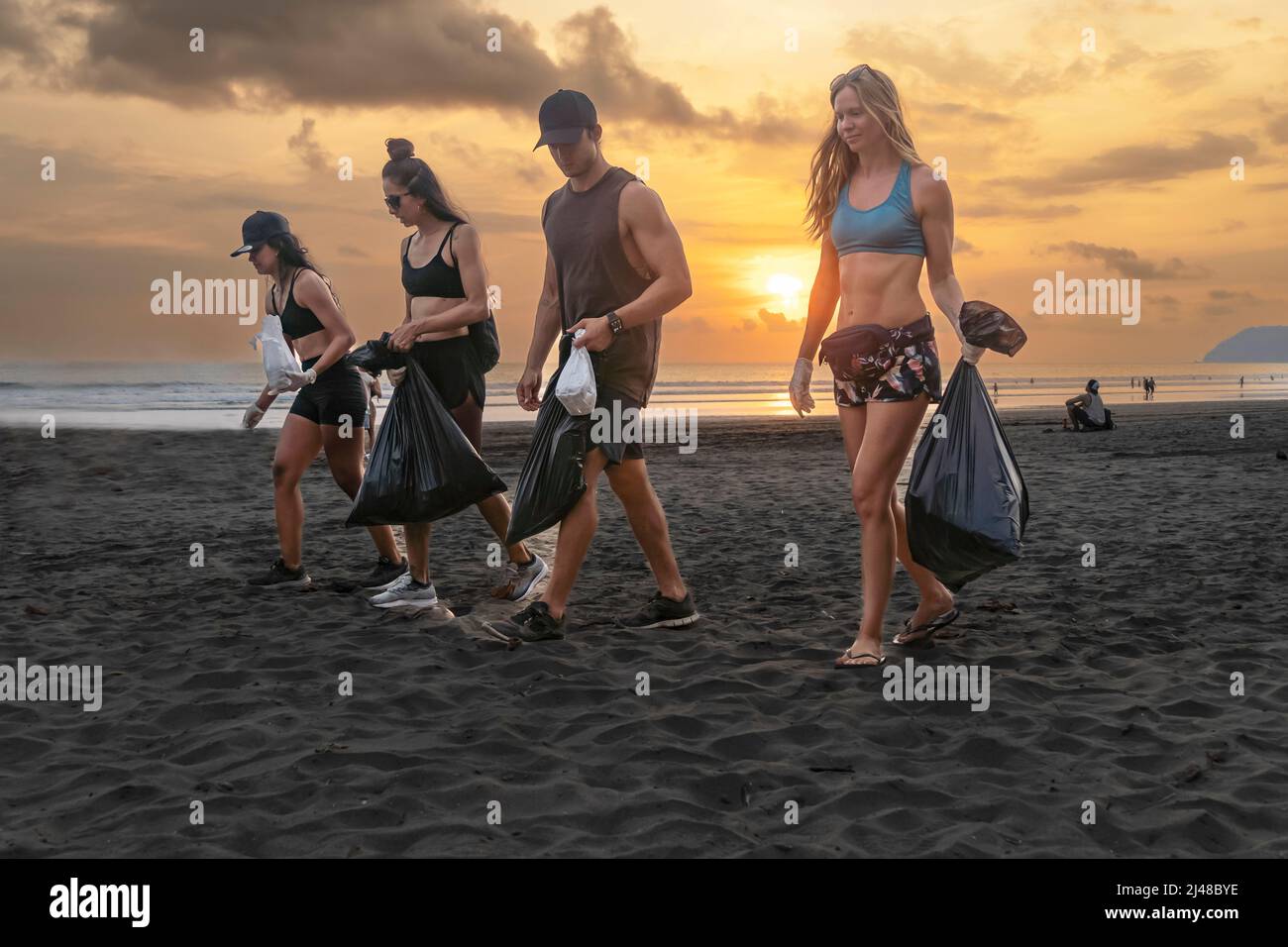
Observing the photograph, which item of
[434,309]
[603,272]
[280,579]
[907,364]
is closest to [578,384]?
[603,272]

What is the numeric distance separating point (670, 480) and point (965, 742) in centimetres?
798

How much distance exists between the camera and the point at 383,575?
5449 mm

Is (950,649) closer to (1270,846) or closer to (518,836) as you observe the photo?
(1270,846)

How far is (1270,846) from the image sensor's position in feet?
8.22

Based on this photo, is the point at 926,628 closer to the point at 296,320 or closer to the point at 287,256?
the point at 296,320

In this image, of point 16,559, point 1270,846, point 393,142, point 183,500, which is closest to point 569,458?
point 393,142

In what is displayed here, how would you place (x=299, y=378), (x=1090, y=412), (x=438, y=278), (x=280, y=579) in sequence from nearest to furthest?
A: (x=438, y=278) → (x=299, y=378) → (x=280, y=579) → (x=1090, y=412)

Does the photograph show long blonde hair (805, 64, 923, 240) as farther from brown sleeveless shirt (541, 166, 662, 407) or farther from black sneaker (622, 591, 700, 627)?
black sneaker (622, 591, 700, 627)

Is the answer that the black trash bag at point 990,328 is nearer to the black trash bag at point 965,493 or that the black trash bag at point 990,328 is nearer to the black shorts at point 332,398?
the black trash bag at point 965,493

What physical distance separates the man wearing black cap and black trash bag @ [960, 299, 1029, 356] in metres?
1.07

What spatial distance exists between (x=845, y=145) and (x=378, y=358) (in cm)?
224

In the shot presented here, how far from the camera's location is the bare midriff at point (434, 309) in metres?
4.72

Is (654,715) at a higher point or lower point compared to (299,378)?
lower
